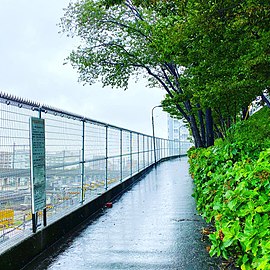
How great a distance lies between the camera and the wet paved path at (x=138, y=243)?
190 inches

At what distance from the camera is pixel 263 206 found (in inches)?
109

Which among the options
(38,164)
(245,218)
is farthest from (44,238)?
(245,218)

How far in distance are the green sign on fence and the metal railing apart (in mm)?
76

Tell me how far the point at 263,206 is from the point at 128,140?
43.1 feet

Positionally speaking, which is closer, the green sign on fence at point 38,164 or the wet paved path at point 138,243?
the wet paved path at point 138,243

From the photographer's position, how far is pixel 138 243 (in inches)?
230

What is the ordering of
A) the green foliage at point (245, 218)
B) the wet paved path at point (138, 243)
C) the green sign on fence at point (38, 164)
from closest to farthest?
the green foliage at point (245, 218), the wet paved path at point (138, 243), the green sign on fence at point (38, 164)

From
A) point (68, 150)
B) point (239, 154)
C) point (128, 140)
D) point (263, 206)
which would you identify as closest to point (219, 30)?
point (239, 154)

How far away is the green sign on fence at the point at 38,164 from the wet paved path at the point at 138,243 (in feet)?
2.59

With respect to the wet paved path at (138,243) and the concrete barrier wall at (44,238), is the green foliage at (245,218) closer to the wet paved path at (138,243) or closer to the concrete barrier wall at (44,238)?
the wet paved path at (138,243)

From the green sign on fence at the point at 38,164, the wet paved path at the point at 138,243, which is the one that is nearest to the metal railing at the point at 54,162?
the green sign on fence at the point at 38,164

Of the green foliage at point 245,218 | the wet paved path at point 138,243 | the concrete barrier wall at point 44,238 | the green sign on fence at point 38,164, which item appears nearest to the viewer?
the green foliage at point 245,218

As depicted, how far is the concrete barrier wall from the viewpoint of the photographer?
14.6 ft

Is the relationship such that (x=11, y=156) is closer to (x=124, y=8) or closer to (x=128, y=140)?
(x=128, y=140)
